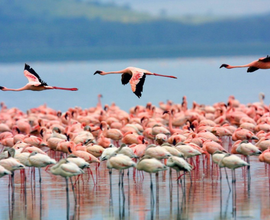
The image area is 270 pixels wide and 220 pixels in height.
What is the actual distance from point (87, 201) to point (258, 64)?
516 centimetres

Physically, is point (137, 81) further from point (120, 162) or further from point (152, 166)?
point (152, 166)

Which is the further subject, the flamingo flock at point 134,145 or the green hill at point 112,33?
the green hill at point 112,33

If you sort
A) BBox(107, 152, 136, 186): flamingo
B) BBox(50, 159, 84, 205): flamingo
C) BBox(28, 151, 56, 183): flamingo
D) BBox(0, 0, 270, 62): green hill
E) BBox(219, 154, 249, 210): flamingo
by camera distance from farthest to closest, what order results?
BBox(0, 0, 270, 62): green hill, BBox(28, 151, 56, 183): flamingo, BBox(107, 152, 136, 186): flamingo, BBox(219, 154, 249, 210): flamingo, BBox(50, 159, 84, 205): flamingo

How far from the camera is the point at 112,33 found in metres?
123

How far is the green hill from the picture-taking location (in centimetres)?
11400

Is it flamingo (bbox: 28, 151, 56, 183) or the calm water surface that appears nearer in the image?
the calm water surface

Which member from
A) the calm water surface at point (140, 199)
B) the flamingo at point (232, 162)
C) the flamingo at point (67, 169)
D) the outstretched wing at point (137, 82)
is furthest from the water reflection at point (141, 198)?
the outstretched wing at point (137, 82)

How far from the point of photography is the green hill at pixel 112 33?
114000 mm

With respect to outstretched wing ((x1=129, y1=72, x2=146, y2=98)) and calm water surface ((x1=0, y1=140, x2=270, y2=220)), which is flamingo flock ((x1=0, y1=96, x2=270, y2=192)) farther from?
outstretched wing ((x1=129, y1=72, x2=146, y2=98))

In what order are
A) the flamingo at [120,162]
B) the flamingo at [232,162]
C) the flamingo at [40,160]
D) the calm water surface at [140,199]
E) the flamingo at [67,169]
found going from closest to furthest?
1. the calm water surface at [140,199]
2. the flamingo at [67,169]
3. the flamingo at [232,162]
4. the flamingo at [120,162]
5. the flamingo at [40,160]

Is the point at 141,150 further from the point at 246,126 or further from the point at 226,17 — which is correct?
the point at 226,17

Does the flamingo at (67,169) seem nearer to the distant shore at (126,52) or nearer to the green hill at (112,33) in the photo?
the distant shore at (126,52)

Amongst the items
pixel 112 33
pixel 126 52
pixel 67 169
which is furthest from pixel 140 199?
pixel 112 33

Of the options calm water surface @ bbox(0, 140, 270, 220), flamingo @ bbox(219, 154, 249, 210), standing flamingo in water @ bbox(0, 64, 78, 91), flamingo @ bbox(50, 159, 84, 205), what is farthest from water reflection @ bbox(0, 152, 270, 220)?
standing flamingo in water @ bbox(0, 64, 78, 91)
